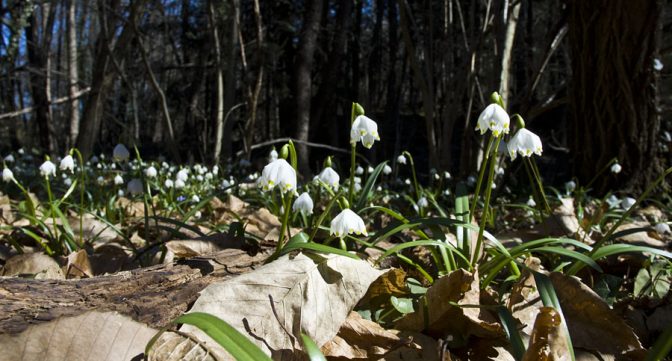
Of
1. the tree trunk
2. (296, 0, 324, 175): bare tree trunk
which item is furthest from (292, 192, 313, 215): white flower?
(296, 0, 324, 175): bare tree trunk

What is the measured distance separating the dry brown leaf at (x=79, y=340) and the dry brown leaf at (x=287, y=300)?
0.13m

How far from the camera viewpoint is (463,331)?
58.6 inches

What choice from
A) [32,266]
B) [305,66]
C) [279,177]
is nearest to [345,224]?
[279,177]

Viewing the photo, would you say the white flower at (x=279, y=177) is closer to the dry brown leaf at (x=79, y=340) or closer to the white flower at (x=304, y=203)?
the white flower at (x=304, y=203)

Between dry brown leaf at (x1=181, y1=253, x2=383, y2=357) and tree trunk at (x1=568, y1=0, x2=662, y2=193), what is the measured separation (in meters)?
4.00

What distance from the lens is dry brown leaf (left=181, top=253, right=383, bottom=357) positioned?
1.27 meters

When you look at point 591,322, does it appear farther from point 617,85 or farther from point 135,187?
point 617,85

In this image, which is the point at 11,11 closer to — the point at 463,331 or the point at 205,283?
the point at 205,283

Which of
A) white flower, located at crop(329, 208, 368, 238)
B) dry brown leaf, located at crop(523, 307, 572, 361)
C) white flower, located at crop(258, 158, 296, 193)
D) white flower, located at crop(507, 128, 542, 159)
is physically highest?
white flower, located at crop(507, 128, 542, 159)

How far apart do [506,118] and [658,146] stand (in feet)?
12.6

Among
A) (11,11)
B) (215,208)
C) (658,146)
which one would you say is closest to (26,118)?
(11,11)

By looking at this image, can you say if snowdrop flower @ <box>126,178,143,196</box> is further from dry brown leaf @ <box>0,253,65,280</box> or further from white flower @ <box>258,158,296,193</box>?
white flower @ <box>258,158,296,193</box>

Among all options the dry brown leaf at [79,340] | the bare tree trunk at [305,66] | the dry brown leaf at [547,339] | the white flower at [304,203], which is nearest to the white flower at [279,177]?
the white flower at [304,203]

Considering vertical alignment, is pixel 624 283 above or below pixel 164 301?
below
